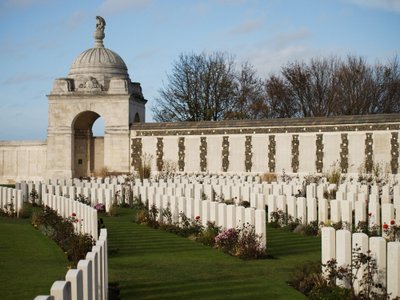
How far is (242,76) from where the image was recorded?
61375 millimetres

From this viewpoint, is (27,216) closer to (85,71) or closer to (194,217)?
(194,217)

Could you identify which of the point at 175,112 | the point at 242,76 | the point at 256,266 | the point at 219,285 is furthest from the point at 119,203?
the point at 242,76

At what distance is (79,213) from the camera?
48.1 ft

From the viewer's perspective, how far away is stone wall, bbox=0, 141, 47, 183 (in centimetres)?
4222

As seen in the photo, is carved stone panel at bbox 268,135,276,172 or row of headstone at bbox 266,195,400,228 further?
carved stone panel at bbox 268,135,276,172

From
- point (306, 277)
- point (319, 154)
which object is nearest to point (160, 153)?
point (319, 154)

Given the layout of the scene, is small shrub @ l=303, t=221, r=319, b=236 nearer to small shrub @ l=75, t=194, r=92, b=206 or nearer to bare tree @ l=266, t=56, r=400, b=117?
small shrub @ l=75, t=194, r=92, b=206

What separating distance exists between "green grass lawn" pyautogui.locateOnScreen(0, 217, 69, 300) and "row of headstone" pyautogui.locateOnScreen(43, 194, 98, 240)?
625 millimetres

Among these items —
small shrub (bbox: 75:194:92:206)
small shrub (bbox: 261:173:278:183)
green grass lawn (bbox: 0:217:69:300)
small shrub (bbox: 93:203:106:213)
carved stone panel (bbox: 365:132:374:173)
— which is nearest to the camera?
green grass lawn (bbox: 0:217:69:300)

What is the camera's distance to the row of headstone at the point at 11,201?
20.8 meters

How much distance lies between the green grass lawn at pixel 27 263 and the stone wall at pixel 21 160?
2552 centimetres

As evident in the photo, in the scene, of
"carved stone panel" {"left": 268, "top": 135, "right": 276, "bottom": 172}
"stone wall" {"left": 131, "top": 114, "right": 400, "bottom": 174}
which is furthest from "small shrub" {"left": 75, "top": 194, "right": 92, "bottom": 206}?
"carved stone panel" {"left": 268, "top": 135, "right": 276, "bottom": 172}

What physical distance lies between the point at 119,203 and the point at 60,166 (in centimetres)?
1722

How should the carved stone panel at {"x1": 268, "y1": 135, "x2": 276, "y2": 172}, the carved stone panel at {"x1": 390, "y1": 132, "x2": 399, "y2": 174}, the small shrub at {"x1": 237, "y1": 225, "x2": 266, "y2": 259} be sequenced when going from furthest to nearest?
the carved stone panel at {"x1": 268, "y1": 135, "x2": 276, "y2": 172} → the carved stone panel at {"x1": 390, "y1": 132, "x2": 399, "y2": 174} → the small shrub at {"x1": 237, "y1": 225, "x2": 266, "y2": 259}
